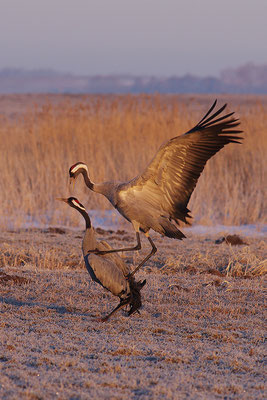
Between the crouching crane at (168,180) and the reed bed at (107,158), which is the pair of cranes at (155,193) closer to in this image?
the crouching crane at (168,180)

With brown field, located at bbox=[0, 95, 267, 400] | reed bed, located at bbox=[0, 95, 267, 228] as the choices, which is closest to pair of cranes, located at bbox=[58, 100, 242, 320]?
brown field, located at bbox=[0, 95, 267, 400]

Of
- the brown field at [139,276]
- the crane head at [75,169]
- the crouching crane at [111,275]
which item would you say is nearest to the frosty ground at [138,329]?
the brown field at [139,276]

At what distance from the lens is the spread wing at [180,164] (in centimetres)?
577

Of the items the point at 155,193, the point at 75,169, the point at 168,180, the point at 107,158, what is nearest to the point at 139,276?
the point at 155,193

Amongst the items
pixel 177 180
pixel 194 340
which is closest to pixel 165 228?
pixel 177 180

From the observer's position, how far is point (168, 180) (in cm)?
606

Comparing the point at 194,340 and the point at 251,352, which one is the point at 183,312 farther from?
the point at 251,352

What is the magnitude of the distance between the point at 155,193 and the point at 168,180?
20 cm

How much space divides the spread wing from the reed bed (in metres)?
5.09

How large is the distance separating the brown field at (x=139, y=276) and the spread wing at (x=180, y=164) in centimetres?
104

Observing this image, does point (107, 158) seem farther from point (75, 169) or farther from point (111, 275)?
point (111, 275)

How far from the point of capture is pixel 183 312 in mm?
6000

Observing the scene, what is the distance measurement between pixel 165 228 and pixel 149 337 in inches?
54.6

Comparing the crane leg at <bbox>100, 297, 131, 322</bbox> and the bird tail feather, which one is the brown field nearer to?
the crane leg at <bbox>100, 297, 131, 322</bbox>
